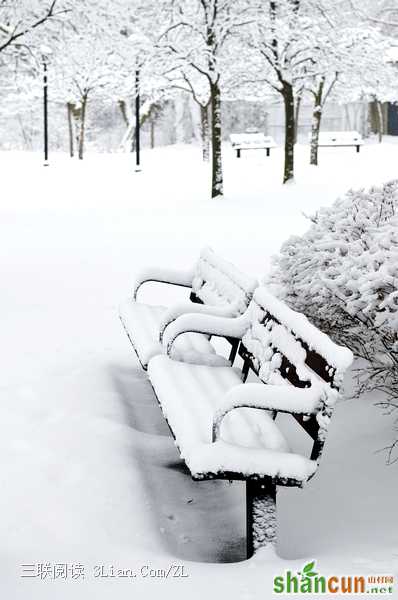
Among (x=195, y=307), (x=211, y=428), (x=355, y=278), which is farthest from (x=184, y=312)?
(x=211, y=428)

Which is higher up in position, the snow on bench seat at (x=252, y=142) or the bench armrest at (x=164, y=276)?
the snow on bench seat at (x=252, y=142)

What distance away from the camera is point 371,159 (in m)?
33.7

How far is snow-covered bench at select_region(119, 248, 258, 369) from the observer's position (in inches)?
214

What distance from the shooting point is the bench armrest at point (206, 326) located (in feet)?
16.4

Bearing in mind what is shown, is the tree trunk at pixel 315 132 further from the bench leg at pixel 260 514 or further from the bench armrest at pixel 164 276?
the bench leg at pixel 260 514

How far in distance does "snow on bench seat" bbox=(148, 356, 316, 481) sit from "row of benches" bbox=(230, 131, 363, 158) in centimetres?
3120

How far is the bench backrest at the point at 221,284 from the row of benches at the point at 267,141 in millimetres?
29307

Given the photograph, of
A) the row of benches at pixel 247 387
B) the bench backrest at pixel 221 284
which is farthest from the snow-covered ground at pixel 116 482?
the bench backrest at pixel 221 284

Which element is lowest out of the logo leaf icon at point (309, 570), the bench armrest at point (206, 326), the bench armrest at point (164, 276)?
the logo leaf icon at point (309, 570)

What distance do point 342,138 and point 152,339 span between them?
3526 cm

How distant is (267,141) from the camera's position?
3734 centimetres

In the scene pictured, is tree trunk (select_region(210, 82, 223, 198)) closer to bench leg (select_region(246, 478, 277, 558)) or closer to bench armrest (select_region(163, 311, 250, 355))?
bench armrest (select_region(163, 311, 250, 355))

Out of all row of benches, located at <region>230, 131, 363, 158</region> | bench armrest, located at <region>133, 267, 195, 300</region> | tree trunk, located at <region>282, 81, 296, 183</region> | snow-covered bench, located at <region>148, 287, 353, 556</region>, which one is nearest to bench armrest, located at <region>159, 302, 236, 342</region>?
snow-covered bench, located at <region>148, 287, 353, 556</region>

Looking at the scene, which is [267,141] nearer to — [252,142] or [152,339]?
[252,142]
